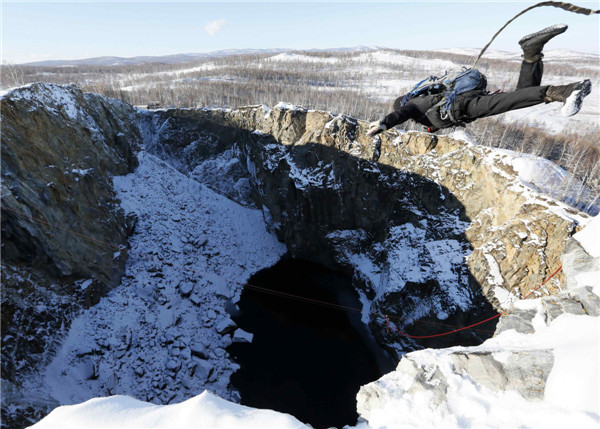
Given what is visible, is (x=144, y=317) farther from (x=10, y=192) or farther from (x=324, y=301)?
(x=324, y=301)

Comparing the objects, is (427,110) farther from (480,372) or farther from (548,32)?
(480,372)

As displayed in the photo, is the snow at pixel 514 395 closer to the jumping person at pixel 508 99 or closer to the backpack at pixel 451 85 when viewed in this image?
the jumping person at pixel 508 99

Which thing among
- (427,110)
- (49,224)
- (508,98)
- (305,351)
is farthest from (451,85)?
(49,224)

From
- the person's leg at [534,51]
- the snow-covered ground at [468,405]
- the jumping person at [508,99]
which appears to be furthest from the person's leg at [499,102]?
the snow-covered ground at [468,405]

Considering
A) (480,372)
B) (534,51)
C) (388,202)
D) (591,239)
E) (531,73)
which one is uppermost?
(534,51)

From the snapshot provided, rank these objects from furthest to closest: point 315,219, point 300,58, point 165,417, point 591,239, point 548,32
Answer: point 300,58, point 315,219, point 591,239, point 165,417, point 548,32

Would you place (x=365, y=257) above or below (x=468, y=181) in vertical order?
below

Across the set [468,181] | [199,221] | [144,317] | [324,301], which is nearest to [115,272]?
[144,317]

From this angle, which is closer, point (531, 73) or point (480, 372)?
point (531, 73)

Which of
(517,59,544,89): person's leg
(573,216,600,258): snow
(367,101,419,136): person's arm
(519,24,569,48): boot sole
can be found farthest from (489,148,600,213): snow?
(367,101,419,136): person's arm
